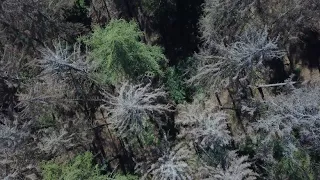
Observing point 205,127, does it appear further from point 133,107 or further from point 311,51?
point 311,51

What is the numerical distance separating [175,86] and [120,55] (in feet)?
15.0

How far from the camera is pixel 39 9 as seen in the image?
802 inches

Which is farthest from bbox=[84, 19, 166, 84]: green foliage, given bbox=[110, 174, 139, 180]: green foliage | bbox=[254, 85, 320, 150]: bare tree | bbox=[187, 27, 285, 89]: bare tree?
bbox=[254, 85, 320, 150]: bare tree

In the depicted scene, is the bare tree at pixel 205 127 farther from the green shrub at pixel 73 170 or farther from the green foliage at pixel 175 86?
the green shrub at pixel 73 170

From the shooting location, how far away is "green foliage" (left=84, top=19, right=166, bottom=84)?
17.9 metres

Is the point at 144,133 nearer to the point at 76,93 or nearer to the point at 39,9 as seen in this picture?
the point at 76,93

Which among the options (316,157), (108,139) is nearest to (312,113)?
(316,157)

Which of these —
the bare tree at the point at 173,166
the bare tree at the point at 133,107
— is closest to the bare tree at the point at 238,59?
the bare tree at the point at 133,107

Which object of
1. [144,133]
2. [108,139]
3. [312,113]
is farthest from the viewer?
[108,139]

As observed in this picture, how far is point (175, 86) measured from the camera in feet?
71.2

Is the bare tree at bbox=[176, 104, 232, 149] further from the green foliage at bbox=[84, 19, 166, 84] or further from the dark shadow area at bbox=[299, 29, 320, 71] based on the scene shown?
the dark shadow area at bbox=[299, 29, 320, 71]

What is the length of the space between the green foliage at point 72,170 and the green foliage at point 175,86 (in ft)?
17.9

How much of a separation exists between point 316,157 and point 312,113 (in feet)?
8.51

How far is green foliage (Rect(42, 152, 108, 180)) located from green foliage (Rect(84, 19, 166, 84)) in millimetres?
4021
